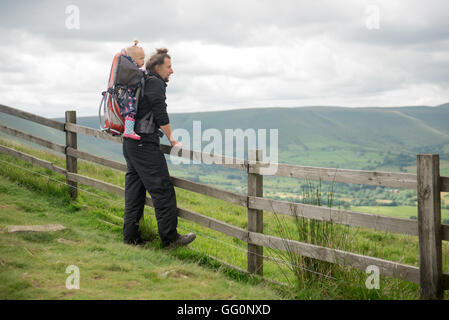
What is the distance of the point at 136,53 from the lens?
540 centimetres

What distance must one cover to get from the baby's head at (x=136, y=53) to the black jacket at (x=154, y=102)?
0.22 metres


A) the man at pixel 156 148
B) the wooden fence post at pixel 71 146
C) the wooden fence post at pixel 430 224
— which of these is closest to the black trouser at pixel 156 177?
the man at pixel 156 148

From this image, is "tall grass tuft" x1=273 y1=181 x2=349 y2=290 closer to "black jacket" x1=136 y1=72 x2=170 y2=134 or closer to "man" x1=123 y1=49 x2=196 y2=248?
"man" x1=123 y1=49 x2=196 y2=248

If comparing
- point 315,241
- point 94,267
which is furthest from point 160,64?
point 315,241

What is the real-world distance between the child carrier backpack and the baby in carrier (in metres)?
0.01

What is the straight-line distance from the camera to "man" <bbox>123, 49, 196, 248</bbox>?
5.38 m

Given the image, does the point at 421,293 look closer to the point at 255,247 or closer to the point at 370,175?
the point at 370,175

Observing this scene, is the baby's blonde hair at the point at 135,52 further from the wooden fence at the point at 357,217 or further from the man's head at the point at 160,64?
the wooden fence at the point at 357,217

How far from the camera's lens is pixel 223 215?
34.4 ft

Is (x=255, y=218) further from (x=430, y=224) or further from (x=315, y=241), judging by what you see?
(x=430, y=224)

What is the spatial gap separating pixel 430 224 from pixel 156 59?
3.67m

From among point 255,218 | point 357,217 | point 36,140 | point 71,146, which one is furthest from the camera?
point 36,140

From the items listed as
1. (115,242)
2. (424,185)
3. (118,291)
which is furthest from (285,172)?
(115,242)
